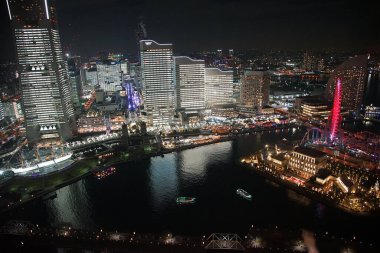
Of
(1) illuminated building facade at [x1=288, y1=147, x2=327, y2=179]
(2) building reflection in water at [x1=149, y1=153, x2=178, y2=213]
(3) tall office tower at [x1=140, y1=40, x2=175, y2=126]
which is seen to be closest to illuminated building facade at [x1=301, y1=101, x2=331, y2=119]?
(1) illuminated building facade at [x1=288, y1=147, x2=327, y2=179]

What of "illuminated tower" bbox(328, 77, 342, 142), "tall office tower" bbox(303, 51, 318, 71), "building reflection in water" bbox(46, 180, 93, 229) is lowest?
"building reflection in water" bbox(46, 180, 93, 229)

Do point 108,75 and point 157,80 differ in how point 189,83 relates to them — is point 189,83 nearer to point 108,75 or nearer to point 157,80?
point 157,80

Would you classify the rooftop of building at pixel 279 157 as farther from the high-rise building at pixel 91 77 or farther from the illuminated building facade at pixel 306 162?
the high-rise building at pixel 91 77

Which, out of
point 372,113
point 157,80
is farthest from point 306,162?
point 372,113

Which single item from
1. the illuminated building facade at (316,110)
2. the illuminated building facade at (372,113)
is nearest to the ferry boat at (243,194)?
the illuminated building facade at (316,110)

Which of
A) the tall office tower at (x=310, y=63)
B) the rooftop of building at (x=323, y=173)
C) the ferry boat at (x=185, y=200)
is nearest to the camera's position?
the ferry boat at (x=185, y=200)

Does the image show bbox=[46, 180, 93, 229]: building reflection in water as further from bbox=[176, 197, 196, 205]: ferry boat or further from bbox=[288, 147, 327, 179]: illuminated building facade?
bbox=[288, 147, 327, 179]: illuminated building facade
